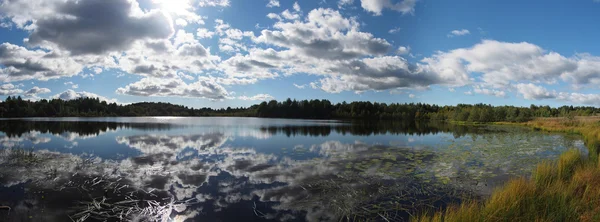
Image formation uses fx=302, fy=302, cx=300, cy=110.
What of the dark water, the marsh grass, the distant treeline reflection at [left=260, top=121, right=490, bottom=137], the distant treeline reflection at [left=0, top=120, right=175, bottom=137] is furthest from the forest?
the marsh grass

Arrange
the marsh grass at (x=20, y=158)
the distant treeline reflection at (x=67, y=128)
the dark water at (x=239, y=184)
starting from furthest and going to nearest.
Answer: the distant treeline reflection at (x=67, y=128), the marsh grass at (x=20, y=158), the dark water at (x=239, y=184)

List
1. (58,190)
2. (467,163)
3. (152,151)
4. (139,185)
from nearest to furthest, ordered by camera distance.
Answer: (58,190), (139,185), (467,163), (152,151)

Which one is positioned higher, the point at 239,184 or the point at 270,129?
the point at 270,129

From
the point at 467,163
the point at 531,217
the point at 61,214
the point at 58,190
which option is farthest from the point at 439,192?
the point at 58,190

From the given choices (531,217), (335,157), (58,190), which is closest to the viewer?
(531,217)

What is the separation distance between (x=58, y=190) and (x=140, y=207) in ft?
11.0

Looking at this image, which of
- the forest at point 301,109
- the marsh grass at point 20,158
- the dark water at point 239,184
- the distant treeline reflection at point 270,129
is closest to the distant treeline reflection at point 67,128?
the distant treeline reflection at point 270,129

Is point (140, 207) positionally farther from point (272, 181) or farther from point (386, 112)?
point (386, 112)

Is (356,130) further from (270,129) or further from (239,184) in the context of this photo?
(239,184)

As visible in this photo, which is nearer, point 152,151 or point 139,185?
point 139,185

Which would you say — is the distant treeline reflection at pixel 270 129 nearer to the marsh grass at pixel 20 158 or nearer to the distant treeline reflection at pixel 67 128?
the distant treeline reflection at pixel 67 128

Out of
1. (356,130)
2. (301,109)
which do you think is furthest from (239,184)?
(301,109)

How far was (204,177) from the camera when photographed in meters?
10.2

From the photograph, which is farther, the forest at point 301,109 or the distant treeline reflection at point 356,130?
the forest at point 301,109
